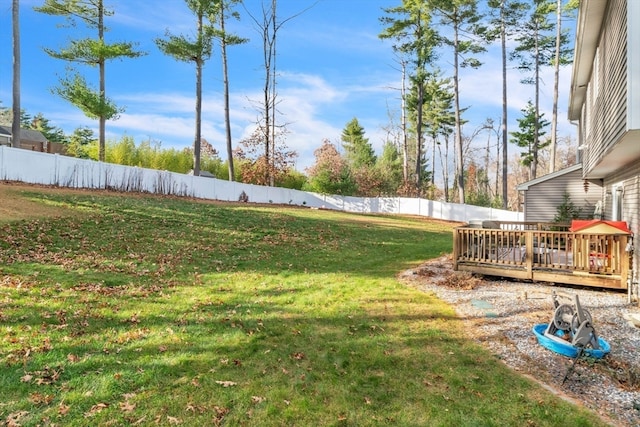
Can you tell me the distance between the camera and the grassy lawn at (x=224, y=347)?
2.85 meters

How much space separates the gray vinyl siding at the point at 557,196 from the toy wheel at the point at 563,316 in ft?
38.9

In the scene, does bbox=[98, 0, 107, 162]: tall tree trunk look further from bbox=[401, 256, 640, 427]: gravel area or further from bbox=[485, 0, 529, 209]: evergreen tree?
bbox=[485, 0, 529, 209]: evergreen tree

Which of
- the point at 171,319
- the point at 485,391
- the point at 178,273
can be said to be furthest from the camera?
the point at 178,273

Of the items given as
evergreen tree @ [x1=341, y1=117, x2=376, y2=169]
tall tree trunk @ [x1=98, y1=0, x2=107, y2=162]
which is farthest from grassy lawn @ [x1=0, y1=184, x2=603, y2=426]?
evergreen tree @ [x1=341, y1=117, x2=376, y2=169]

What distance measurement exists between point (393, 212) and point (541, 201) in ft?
44.0

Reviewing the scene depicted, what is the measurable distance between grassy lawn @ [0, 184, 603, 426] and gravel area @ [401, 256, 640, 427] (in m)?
0.27

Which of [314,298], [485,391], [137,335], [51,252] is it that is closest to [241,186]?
[51,252]

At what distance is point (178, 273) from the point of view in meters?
6.71

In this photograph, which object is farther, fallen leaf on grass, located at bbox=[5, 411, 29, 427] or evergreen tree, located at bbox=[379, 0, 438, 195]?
evergreen tree, located at bbox=[379, 0, 438, 195]

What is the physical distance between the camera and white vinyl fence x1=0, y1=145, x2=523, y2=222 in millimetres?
13163

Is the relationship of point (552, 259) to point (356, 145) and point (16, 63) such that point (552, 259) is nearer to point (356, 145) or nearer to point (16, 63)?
point (16, 63)

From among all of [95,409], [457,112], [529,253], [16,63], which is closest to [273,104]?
[457,112]

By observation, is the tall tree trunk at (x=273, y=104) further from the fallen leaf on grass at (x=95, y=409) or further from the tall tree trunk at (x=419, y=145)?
the fallen leaf on grass at (x=95, y=409)

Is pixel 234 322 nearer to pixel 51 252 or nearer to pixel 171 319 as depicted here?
pixel 171 319
